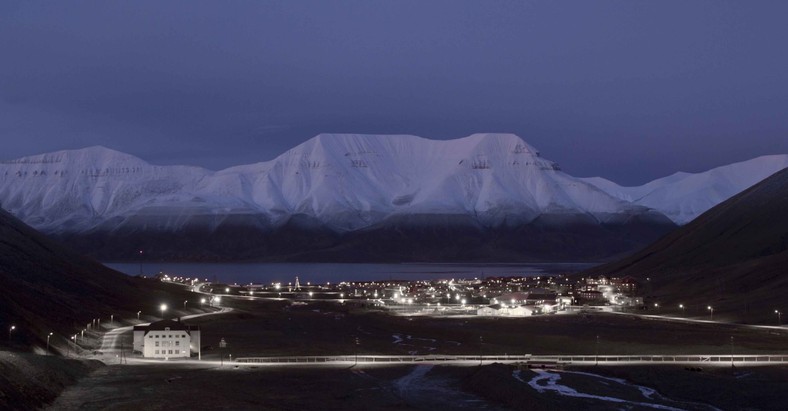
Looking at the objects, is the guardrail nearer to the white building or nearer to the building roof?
the white building

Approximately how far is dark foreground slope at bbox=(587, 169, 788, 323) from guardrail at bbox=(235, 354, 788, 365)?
118 ft

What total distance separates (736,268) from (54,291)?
3721 inches

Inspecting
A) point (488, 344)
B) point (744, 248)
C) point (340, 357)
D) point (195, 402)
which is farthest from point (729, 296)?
point (195, 402)

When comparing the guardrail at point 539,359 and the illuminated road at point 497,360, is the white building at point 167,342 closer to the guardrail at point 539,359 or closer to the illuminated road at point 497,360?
the illuminated road at point 497,360

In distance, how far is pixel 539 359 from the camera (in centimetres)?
8194

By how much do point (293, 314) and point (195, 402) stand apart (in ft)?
264


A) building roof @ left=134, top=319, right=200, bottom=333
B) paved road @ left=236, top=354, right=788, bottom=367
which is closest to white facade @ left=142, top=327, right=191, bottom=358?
building roof @ left=134, top=319, right=200, bottom=333

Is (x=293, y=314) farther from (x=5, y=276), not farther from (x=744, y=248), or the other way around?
(x=744, y=248)

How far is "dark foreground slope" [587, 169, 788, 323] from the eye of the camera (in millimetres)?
128625

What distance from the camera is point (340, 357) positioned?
277 ft

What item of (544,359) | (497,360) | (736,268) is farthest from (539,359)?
(736,268)

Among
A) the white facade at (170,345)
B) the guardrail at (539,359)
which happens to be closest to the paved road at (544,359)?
the guardrail at (539,359)

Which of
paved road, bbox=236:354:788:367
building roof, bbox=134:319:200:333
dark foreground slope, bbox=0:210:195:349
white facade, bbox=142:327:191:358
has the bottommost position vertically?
paved road, bbox=236:354:788:367

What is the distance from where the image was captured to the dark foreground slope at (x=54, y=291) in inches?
3438
